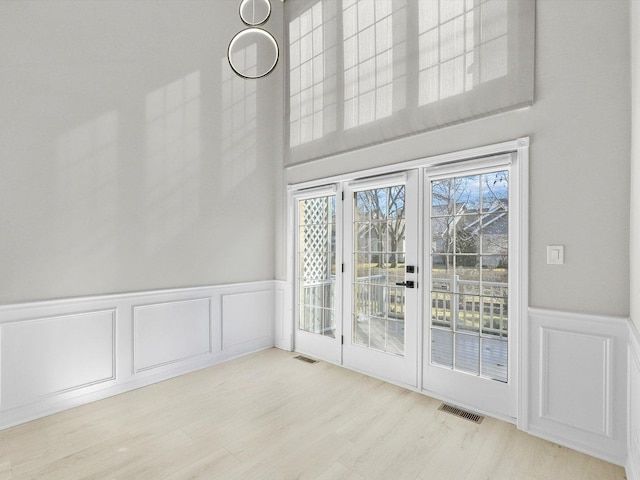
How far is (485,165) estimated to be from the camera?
2631 millimetres

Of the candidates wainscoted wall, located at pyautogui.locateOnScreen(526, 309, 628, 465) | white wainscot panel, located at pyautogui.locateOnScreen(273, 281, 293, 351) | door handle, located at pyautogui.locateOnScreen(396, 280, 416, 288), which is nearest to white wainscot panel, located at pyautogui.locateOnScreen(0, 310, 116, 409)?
white wainscot panel, located at pyautogui.locateOnScreen(273, 281, 293, 351)

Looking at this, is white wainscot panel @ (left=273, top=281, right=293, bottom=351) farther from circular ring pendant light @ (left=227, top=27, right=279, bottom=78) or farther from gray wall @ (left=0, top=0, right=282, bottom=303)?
circular ring pendant light @ (left=227, top=27, right=279, bottom=78)

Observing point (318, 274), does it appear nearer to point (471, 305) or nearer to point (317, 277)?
point (317, 277)

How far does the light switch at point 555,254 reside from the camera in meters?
2.32

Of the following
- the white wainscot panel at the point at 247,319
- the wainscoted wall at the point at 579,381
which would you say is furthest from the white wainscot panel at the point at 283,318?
the wainscoted wall at the point at 579,381

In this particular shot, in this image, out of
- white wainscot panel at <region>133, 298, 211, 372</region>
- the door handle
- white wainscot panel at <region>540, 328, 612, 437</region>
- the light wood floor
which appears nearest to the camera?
the light wood floor

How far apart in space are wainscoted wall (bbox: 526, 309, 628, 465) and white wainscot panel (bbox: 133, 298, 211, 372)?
10.0 ft

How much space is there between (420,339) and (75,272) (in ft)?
9.95

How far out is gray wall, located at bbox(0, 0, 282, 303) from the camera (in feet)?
8.69

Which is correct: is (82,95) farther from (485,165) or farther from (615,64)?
(615,64)

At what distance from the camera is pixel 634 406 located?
1860 mm

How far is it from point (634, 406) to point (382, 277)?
6.38 feet

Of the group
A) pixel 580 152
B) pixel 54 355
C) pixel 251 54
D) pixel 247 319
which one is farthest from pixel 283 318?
pixel 580 152

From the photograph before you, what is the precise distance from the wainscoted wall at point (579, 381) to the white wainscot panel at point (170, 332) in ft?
10.0
